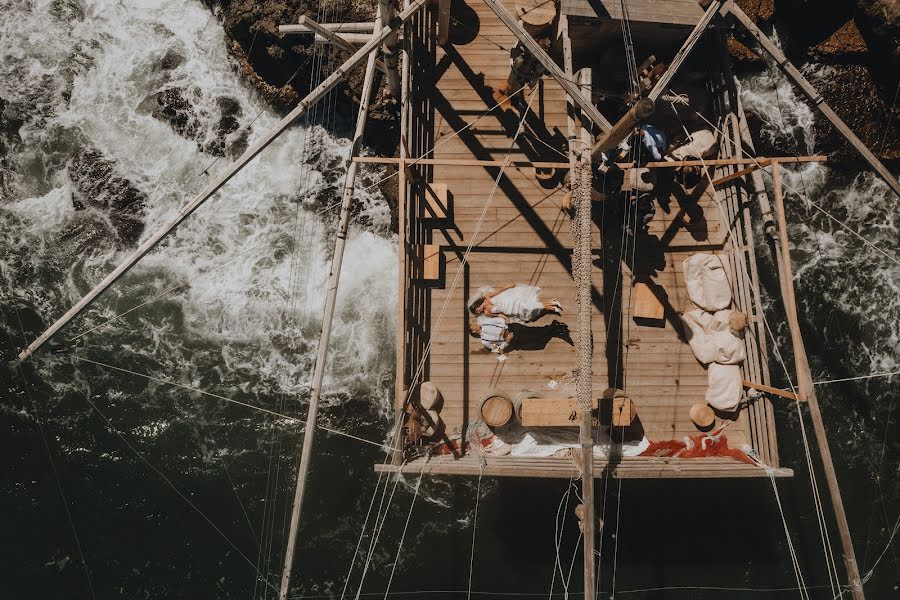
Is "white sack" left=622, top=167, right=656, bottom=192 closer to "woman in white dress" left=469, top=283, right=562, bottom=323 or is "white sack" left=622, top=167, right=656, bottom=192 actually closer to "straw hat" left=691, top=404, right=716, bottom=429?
"woman in white dress" left=469, top=283, right=562, bottom=323

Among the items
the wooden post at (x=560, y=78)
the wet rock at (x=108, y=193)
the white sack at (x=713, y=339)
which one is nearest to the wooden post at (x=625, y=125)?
the wooden post at (x=560, y=78)

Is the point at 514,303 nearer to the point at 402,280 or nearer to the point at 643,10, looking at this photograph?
the point at 402,280

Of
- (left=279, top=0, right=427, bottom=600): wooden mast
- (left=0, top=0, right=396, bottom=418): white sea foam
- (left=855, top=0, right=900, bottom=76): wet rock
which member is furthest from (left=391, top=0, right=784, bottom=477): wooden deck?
(left=855, top=0, right=900, bottom=76): wet rock

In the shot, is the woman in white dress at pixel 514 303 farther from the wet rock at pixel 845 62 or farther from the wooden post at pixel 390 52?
the wet rock at pixel 845 62

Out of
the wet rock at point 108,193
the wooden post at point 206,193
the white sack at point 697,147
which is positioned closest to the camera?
the wooden post at point 206,193

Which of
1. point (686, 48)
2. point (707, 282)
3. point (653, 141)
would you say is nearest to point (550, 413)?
point (707, 282)

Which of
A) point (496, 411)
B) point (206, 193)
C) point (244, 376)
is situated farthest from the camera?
point (244, 376)
